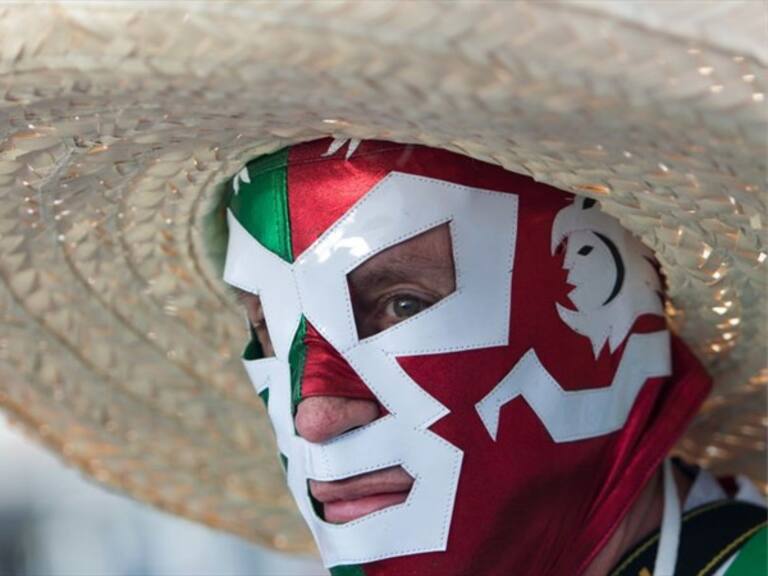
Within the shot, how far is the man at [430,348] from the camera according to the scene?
1.58 m

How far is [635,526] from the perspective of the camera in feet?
5.82

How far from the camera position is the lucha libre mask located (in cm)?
158

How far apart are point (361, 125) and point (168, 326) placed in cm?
61

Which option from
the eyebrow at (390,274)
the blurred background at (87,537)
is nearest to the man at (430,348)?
the eyebrow at (390,274)

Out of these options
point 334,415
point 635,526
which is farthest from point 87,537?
point 334,415

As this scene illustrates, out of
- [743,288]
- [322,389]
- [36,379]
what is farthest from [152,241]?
[743,288]

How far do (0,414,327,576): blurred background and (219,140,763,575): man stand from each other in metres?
2.25

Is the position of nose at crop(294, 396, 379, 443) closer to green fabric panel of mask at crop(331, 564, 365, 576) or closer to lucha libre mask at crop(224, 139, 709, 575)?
lucha libre mask at crop(224, 139, 709, 575)

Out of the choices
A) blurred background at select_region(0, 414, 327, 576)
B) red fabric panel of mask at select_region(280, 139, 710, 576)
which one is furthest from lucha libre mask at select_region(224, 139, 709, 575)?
blurred background at select_region(0, 414, 327, 576)

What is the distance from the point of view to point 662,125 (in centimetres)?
128

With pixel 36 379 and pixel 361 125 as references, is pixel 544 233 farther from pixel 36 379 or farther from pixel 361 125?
pixel 36 379

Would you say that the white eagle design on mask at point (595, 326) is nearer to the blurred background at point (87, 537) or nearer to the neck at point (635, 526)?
the neck at point (635, 526)

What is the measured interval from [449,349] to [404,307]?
0.06 m

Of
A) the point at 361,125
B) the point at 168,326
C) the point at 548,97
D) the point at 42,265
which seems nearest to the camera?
the point at 548,97
